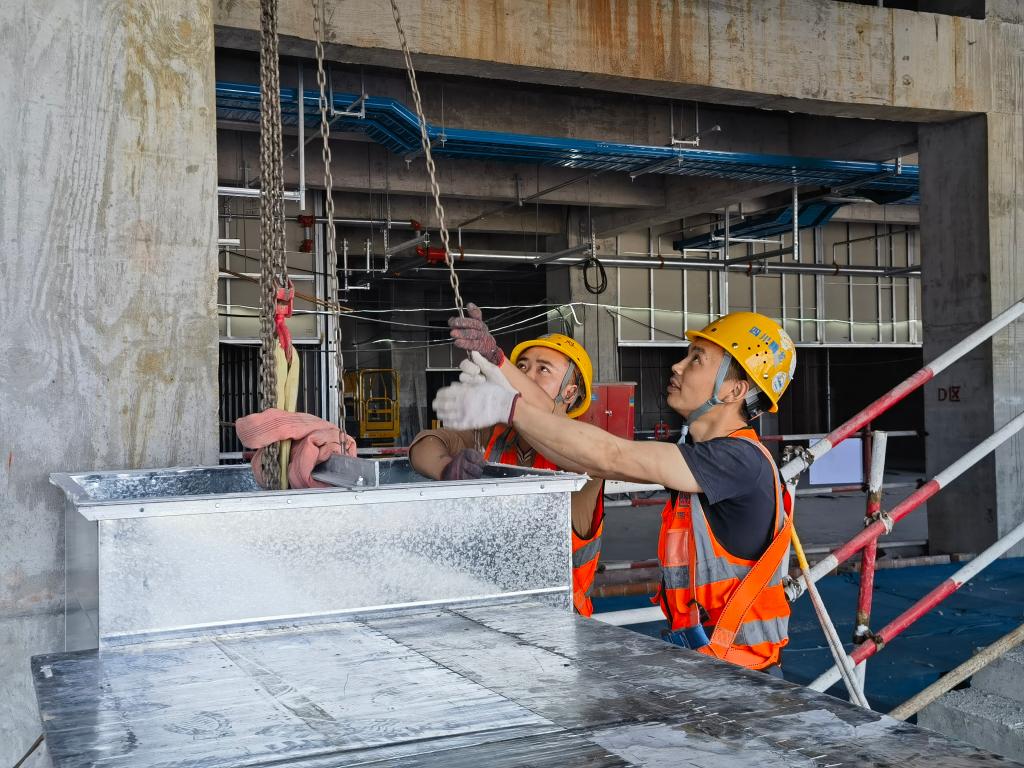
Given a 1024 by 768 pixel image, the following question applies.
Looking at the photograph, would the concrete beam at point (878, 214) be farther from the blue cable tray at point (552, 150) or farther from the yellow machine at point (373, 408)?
the yellow machine at point (373, 408)

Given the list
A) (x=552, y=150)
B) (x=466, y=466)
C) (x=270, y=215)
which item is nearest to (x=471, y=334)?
(x=466, y=466)

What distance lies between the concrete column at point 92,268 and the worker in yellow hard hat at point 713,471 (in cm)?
181

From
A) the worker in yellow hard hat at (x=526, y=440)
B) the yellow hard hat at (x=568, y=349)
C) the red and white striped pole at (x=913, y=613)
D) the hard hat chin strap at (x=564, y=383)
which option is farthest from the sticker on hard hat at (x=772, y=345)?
the red and white striped pole at (x=913, y=613)

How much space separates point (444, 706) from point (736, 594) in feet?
5.42

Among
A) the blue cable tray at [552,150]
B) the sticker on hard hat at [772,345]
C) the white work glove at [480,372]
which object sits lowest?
the white work glove at [480,372]

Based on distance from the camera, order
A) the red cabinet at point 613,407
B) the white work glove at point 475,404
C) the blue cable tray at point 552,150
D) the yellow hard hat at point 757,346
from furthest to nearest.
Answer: the red cabinet at point 613,407
the blue cable tray at point 552,150
the yellow hard hat at point 757,346
the white work glove at point 475,404

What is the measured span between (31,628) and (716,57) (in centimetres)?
687

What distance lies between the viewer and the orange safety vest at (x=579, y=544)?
13.0ft

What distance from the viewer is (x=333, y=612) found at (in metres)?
2.42

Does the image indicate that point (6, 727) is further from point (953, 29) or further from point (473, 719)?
point (953, 29)

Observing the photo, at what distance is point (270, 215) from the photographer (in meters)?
3.34

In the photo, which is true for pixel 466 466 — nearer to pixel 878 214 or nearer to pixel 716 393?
pixel 716 393

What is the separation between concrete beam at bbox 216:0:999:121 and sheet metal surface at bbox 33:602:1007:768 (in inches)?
224

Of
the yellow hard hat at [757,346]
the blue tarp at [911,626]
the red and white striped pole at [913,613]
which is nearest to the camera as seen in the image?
the yellow hard hat at [757,346]
